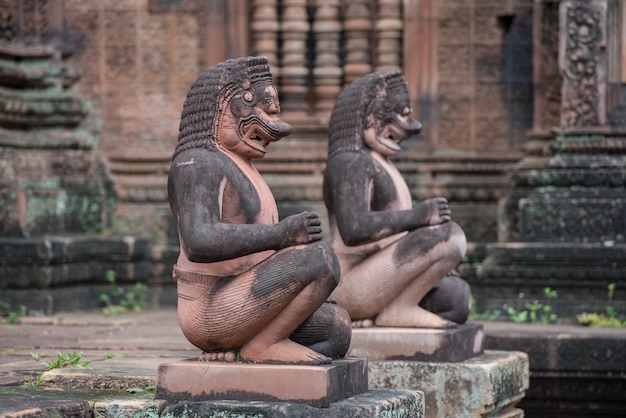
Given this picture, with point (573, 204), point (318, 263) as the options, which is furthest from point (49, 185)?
point (318, 263)

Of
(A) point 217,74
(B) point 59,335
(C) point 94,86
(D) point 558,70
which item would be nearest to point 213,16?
(C) point 94,86

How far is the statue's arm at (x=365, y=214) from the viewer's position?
714 centimetres

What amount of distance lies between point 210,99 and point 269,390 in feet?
4.26

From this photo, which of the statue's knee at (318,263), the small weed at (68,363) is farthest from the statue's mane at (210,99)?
the small weed at (68,363)

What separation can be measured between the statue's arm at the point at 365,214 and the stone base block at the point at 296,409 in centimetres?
166

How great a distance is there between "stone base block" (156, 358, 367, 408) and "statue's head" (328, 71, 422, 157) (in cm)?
225

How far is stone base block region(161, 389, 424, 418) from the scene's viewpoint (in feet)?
17.1

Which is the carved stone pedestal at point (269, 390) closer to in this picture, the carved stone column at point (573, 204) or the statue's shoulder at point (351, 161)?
the statue's shoulder at point (351, 161)

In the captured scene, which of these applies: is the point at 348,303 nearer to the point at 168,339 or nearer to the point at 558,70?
the point at 168,339

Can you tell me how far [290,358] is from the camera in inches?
214

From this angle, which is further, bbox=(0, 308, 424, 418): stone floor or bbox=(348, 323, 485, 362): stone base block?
bbox=(348, 323, 485, 362): stone base block

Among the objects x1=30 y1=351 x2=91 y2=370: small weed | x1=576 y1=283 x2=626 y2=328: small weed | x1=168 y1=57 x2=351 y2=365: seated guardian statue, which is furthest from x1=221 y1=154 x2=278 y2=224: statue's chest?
x1=576 y1=283 x2=626 y2=328: small weed

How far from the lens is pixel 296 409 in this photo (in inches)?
206

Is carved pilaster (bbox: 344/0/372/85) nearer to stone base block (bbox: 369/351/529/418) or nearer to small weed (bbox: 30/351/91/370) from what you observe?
stone base block (bbox: 369/351/529/418)
